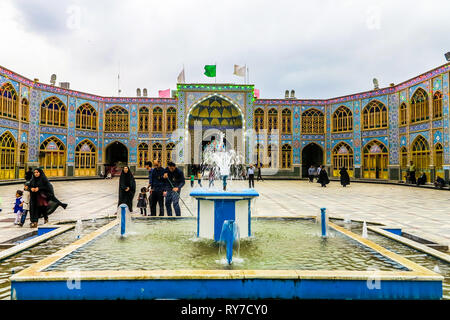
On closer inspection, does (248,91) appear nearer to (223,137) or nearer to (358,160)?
(223,137)

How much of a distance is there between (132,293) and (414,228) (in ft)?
17.5

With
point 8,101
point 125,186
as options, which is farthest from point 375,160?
point 8,101

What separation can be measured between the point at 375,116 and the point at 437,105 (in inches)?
204

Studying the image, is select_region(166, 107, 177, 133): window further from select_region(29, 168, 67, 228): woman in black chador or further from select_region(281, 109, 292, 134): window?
select_region(29, 168, 67, 228): woman in black chador

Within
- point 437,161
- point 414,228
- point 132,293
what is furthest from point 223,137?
point 132,293

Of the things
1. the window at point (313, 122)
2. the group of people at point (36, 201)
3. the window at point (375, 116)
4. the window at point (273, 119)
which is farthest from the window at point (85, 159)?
the window at point (375, 116)

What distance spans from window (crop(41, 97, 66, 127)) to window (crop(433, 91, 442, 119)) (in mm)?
22923

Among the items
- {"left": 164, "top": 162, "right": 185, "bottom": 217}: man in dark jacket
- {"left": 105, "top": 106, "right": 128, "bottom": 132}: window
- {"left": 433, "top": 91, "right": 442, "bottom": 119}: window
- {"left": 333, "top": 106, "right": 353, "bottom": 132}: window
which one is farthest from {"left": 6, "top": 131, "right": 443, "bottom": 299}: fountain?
{"left": 105, "top": 106, "right": 128, "bottom": 132}: window

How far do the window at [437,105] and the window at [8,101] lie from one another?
75.3 ft

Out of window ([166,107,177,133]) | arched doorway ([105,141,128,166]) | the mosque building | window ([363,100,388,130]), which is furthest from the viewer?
arched doorway ([105,141,128,166])

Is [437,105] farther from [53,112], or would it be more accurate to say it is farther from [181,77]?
[53,112]

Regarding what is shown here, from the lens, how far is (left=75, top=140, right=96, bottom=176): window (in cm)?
2391

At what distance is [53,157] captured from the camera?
22.3 m
